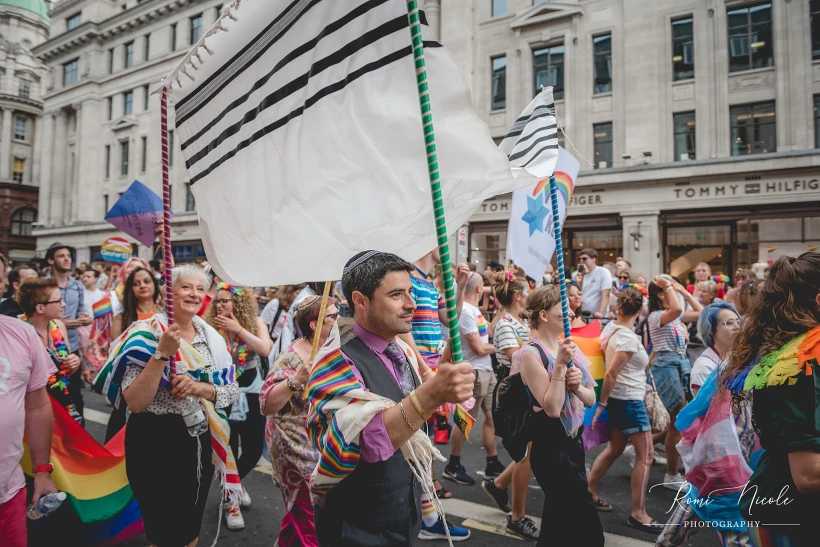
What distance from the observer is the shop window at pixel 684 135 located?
62.0 feet

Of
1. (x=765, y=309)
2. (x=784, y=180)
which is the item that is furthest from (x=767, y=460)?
(x=784, y=180)

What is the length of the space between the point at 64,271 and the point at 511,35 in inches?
799

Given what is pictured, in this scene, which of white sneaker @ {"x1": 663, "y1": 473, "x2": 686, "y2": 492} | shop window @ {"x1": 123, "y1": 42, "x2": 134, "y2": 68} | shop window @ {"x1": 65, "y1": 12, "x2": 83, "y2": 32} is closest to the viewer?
white sneaker @ {"x1": 663, "y1": 473, "x2": 686, "y2": 492}

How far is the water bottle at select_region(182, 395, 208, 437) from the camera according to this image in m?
3.15

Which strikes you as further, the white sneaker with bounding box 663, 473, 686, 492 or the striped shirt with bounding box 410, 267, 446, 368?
the white sneaker with bounding box 663, 473, 686, 492

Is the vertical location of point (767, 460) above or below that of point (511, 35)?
below

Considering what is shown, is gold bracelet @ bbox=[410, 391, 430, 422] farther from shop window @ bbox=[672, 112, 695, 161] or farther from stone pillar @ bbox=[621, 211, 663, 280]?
shop window @ bbox=[672, 112, 695, 161]

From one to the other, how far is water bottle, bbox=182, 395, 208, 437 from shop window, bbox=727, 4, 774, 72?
21.3 metres

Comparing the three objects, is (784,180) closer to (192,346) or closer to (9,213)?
(192,346)

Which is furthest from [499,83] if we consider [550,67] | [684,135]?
[684,135]

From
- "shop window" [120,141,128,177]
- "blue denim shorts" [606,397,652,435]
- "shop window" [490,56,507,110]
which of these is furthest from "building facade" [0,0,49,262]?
"blue denim shorts" [606,397,652,435]

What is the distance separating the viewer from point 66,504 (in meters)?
3.54

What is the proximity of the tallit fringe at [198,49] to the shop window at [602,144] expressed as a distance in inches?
780

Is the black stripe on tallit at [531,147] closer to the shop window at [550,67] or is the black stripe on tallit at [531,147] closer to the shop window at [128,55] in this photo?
the shop window at [550,67]
